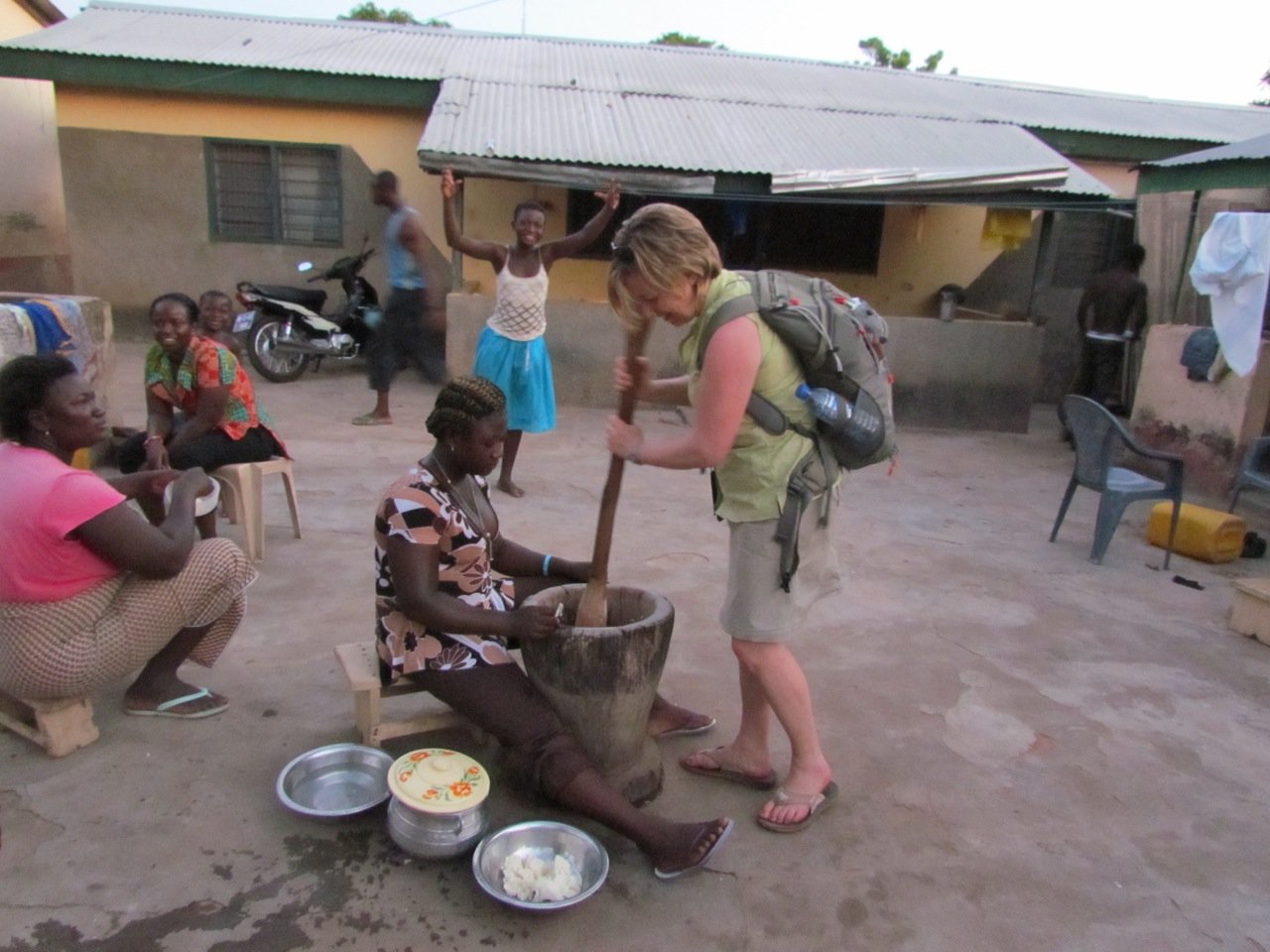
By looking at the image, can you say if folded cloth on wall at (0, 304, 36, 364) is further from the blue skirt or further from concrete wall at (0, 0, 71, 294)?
concrete wall at (0, 0, 71, 294)

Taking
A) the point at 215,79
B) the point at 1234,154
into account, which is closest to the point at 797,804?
the point at 1234,154

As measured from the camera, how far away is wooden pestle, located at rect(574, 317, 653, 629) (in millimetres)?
2402

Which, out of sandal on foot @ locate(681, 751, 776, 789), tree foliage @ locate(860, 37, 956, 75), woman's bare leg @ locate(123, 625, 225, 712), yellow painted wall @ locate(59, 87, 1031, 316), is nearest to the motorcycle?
yellow painted wall @ locate(59, 87, 1031, 316)

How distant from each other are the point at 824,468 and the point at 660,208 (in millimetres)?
740

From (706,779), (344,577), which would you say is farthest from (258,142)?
(706,779)

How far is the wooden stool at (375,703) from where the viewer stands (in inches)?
99.0

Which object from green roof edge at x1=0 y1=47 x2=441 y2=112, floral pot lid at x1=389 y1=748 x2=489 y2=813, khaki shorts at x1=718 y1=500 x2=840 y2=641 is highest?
green roof edge at x1=0 y1=47 x2=441 y2=112

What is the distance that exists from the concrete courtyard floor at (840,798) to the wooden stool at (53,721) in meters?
0.05

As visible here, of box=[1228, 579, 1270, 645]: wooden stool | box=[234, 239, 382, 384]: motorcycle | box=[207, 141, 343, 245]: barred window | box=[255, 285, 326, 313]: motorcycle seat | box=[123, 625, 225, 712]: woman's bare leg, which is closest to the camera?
box=[123, 625, 225, 712]: woman's bare leg

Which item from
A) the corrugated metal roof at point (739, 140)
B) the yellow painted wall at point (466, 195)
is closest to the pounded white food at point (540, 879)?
the corrugated metal roof at point (739, 140)

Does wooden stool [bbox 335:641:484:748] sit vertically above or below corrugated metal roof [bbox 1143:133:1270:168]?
below

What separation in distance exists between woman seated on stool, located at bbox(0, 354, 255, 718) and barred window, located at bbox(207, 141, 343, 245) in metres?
7.54

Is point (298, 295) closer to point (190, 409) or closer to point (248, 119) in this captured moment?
point (248, 119)

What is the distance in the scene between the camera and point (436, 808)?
2.14m
